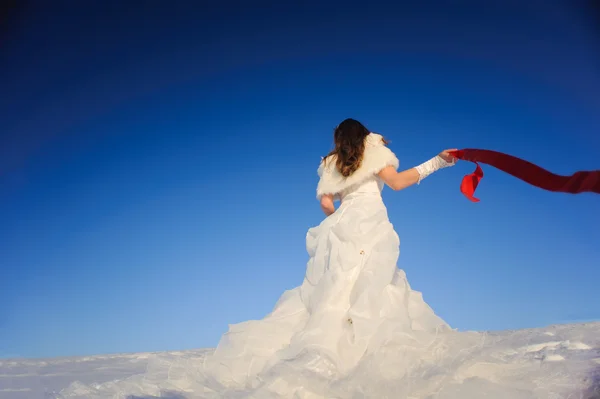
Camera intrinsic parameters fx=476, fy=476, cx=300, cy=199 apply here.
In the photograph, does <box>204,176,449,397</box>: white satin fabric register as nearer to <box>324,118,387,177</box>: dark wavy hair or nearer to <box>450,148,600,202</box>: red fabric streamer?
<box>324,118,387,177</box>: dark wavy hair

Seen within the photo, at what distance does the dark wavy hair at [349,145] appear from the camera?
450 cm

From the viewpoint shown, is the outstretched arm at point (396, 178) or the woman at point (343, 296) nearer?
the woman at point (343, 296)

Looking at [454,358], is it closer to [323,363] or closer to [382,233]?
[323,363]

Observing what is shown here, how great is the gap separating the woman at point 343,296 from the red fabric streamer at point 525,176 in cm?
29

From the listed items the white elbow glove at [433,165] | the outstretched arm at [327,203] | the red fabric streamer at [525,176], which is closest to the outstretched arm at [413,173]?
the white elbow glove at [433,165]

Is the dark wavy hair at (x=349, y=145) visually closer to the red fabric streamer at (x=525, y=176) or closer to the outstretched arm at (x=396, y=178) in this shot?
the outstretched arm at (x=396, y=178)

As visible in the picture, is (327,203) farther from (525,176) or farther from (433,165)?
(525,176)

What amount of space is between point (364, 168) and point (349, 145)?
286mm

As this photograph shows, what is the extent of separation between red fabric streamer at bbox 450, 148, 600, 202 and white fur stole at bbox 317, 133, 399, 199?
656 mm

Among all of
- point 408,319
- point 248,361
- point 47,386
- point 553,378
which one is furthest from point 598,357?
Answer: point 47,386

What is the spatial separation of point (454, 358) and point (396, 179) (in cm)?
164

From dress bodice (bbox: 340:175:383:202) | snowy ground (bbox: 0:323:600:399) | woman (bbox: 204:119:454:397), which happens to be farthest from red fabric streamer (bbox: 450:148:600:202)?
snowy ground (bbox: 0:323:600:399)

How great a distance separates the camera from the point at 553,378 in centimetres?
346

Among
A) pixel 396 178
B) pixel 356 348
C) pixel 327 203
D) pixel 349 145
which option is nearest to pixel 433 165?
pixel 396 178
